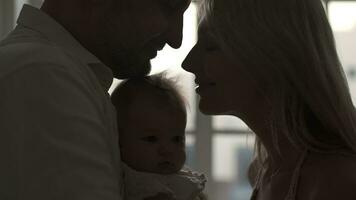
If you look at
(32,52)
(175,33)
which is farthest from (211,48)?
(32,52)

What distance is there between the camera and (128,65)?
1.43 meters

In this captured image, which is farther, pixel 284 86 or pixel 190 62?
pixel 190 62

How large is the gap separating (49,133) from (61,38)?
27 centimetres

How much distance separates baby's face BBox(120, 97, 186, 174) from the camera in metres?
1.55

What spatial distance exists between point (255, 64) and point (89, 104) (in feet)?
1.88

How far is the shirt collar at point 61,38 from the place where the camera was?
1179 mm

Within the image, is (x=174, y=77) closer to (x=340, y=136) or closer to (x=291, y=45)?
(x=291, y=45)

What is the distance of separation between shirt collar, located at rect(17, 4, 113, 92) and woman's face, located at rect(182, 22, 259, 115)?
410 millimetres

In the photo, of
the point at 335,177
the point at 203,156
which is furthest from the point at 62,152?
the point at 203,156

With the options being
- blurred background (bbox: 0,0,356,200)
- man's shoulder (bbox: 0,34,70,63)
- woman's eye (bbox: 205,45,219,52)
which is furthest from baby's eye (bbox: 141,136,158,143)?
blurred background (bbox: 0,0,356,200)

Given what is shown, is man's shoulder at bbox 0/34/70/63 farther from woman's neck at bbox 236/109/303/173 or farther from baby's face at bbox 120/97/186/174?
woman's neck at bbox 236/109/303/173

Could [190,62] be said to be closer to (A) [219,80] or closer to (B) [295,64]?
(A) [219,80]

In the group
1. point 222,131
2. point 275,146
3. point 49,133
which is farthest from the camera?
point 222,131

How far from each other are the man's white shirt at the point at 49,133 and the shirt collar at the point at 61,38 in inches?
3.7
